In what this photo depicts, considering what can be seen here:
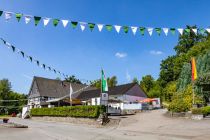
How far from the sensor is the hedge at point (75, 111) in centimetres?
3167

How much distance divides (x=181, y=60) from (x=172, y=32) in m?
47.7

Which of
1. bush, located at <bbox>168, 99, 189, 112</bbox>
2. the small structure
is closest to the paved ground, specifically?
bush, located at <bbox>168, 99, 189, 112</bbox>

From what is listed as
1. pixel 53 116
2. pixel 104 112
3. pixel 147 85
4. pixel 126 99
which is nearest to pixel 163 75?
pixel 126 99

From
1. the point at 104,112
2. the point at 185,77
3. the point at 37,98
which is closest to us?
the point at 104,112

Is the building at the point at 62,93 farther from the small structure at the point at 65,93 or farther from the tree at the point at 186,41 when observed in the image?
the tree at the point at 186,41

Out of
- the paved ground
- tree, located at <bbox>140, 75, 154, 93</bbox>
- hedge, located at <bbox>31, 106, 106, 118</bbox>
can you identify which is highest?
tree, located at <bbox>140, 75, 154, 93</bbox>

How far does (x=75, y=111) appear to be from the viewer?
3572 cm

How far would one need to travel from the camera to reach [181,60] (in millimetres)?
63719

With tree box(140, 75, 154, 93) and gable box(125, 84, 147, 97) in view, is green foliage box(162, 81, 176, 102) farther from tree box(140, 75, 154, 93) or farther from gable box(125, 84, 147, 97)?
tree box(140, 75, 154, 93)

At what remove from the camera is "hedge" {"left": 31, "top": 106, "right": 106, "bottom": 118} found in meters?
31.7

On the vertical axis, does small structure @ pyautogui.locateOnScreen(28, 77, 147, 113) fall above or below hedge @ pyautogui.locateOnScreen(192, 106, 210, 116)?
above

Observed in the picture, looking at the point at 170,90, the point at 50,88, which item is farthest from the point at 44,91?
the point at 170,90

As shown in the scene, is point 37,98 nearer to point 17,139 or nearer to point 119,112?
point 119,112

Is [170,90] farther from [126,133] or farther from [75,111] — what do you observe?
[126,133]
